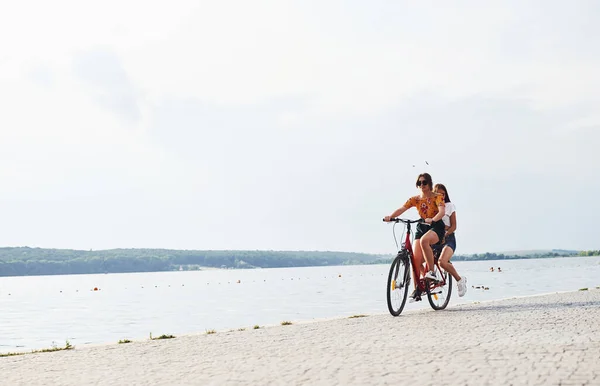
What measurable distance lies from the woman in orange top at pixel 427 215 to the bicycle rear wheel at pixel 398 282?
0.63 feet

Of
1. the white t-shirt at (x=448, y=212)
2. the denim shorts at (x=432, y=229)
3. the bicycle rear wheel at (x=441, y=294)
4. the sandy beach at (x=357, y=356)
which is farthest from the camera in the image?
A: the bicycle rear wheel at (x=441, y=294)

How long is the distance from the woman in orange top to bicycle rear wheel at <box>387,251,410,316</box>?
0.19 metres

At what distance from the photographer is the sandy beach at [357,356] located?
22.5ft

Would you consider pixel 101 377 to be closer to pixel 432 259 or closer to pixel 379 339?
pixel 379 339

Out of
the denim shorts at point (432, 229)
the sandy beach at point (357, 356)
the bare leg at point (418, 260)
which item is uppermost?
the denim shorts at point (432, 229)

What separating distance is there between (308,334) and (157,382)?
3.78 m

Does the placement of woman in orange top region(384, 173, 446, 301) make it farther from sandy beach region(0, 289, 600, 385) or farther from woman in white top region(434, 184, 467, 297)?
sandy beach region(0, 289, 600, 385)

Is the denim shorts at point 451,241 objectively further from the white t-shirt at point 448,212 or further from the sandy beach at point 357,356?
the sandy beach at point 357,356

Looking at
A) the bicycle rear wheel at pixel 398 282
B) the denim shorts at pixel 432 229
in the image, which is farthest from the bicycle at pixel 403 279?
the denim shorts at pixel 432 229

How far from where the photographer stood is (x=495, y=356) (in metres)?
7.72

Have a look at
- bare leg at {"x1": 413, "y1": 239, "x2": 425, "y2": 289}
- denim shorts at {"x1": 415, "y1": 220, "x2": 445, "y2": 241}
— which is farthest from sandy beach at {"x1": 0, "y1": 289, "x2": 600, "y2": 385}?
denim shorts at {"x1": 415, "y1": 220, "x2": 445, "y2": 241}

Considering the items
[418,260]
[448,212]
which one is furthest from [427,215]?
[418,260]

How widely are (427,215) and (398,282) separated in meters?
1.36

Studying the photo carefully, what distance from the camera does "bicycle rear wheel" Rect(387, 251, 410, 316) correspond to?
1265cm
